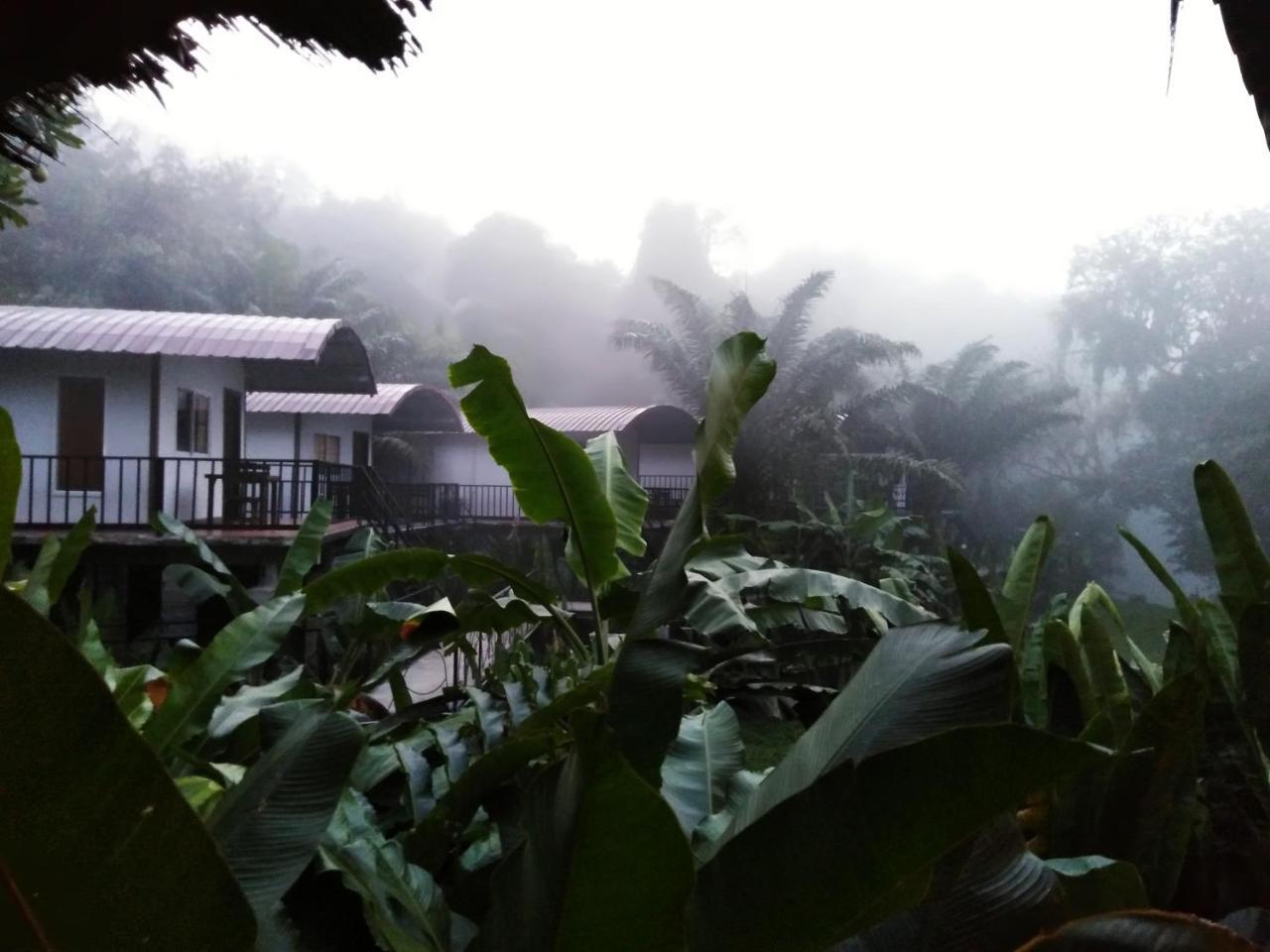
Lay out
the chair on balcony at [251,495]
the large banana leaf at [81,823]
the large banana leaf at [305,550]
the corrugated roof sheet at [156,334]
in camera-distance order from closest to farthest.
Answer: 1. the large banana leaf at [81,823]
2. the large banana leaf at [305,550]
3. the corrugated roof sheet at [156,334]
4. the chair on balcony at [251,495]

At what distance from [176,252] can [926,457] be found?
442 cm

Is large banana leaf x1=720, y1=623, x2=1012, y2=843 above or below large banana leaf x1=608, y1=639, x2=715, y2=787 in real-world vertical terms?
above

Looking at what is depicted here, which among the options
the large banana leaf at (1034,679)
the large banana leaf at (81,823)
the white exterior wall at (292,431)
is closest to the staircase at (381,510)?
the white exterior wall at (292,431)

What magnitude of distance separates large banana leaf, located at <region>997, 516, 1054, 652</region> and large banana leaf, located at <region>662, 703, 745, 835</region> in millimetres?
264

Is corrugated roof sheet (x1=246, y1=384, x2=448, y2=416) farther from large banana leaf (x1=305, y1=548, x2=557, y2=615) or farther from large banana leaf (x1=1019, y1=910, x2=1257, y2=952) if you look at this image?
large banana leaf (x1=1019, y1=910, x2=1257, y2=952)

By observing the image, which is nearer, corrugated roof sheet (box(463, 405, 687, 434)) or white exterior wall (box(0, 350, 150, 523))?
corrugated roof sheet (box(463, 405, 687, 434))

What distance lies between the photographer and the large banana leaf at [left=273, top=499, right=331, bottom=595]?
1.57m

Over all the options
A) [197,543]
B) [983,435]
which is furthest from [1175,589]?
[983,435]

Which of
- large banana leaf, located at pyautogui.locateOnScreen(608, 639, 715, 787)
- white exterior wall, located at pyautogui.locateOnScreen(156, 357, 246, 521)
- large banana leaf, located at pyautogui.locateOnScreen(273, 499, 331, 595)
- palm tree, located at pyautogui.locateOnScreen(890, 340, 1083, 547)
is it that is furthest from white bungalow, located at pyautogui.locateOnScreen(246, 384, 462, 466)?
large banana leaf, located at pyautogui.locateOnScreen(608, 639, 715, 787)

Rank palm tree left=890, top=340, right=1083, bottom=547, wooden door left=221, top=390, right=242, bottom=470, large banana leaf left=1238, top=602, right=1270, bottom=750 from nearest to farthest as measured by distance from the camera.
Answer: large banana leaf left=1238, top=602, right=1270, bottom=750
palm tree left=890, top=340, right=1083, bottom=547
wooden door left=221, top=390, right=242, bottom=470

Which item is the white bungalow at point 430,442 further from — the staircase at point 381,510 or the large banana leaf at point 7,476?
the large banana leaf at point 7,476

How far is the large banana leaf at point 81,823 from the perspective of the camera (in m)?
0.23

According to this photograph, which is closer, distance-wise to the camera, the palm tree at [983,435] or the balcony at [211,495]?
the palm tree at [983,435]

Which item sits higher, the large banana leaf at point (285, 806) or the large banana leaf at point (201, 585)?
the large banana leaf at point (285, 806)
